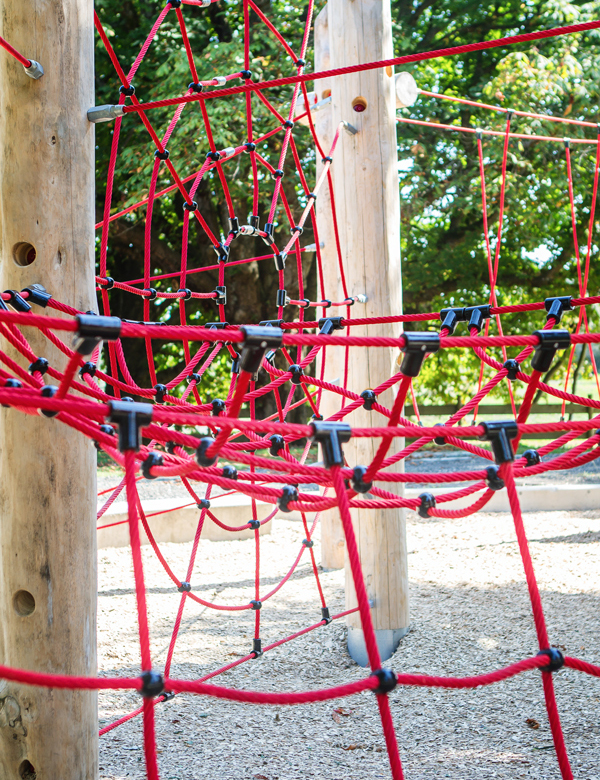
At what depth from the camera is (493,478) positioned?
1.13m

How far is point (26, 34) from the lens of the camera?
1272 millimetres

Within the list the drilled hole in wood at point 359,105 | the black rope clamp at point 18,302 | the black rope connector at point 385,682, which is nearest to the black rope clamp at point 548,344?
the black rope connector at point 385,682

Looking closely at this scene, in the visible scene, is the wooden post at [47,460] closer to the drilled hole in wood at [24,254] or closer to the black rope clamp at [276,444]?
the drilled hole in wood at [24,254]

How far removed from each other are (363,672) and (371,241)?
49.6 inches

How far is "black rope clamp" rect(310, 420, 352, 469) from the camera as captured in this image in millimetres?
1025

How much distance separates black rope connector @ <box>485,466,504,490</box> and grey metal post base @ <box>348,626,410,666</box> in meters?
1.11

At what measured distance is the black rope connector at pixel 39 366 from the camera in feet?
4.19

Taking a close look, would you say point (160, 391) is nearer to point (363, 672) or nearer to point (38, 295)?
point (38, 295)

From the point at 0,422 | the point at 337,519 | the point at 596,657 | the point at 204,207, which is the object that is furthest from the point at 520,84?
the point at 0,422

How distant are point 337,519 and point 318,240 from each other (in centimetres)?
117

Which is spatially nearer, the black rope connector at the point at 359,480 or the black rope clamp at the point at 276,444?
the black rope connector at the point at 359,480

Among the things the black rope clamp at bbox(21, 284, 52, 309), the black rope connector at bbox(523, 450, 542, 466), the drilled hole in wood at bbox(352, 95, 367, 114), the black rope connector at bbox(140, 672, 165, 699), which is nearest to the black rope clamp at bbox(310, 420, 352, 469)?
the black rope connector at bbox(140, 672, 165, 699)

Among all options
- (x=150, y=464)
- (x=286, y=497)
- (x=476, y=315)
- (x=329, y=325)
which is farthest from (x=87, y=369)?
(x=476, y=315)

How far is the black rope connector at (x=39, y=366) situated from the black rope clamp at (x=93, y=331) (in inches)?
14.3
